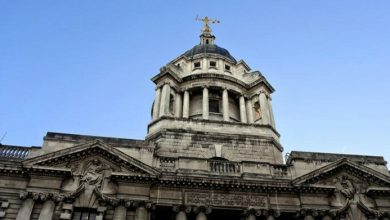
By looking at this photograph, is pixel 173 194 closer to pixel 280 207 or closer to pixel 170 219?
pixel 170 219

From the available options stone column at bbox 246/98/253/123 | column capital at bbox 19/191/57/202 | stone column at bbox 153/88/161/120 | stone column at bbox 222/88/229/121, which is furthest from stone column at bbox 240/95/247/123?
column capital at bbox 19/191/57/202

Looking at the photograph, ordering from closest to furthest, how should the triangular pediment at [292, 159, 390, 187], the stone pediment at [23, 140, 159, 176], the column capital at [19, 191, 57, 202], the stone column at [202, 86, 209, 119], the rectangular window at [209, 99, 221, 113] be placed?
1. the column capital at [19, 191, 57, 202]
2. the stone pediment at [23, 140, 159, 176]
3. the triangular pediment at [292, 159, 390, 187]
4. the stone column at [202, 86, 209, 119]
5. the rectangular window at [209, 99, 221, 113]

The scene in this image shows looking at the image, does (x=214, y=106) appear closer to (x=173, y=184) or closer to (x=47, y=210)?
(x=173, y=184)

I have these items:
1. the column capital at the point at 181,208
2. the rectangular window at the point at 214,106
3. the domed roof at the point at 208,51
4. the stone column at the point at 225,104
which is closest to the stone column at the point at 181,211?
the column capital at the point at 181,208

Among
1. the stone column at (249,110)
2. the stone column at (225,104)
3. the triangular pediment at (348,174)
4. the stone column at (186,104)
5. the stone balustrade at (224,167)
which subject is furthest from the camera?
the stone column at (249,110)

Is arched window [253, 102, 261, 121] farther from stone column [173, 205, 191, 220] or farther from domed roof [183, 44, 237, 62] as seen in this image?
stone column [173, 205, 191, 220]

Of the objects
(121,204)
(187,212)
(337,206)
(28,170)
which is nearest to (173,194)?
(187,212)

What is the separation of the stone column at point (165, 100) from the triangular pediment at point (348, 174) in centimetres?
1269

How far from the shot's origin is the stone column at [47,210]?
2106 cm

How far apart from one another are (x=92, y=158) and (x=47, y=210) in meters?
4.02

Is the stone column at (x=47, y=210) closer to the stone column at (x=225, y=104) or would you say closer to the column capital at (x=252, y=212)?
the column capital at (x=252, y=212)

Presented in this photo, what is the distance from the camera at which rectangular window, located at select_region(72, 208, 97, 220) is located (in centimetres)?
2178

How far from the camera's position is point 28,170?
22.3 m

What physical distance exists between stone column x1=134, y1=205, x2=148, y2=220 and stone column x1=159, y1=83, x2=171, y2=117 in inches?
410
